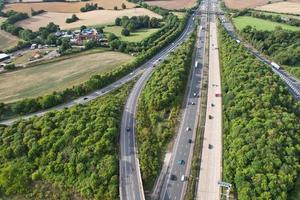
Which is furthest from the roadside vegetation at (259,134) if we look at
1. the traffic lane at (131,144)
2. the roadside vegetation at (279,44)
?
the roadside vegetation at (279,44)

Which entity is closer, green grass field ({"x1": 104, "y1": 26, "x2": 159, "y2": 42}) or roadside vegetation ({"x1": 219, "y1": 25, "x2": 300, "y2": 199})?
roadside vegetation ({"x1": 219, "y1": 25, "x2": 300, "y2": 199})

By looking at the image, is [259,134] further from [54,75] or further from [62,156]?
[54,75]

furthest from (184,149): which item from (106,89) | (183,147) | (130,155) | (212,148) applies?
(106,89)

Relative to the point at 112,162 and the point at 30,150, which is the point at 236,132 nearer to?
the point at 112,162

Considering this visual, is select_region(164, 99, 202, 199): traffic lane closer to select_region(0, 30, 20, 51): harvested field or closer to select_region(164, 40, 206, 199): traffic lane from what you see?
select_region(164, 40, 206, 199): traffic lane

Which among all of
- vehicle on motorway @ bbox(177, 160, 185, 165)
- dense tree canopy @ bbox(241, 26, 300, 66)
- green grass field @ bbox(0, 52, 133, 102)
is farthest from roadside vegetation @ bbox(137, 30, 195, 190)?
dense tree canopy @ bbox(241, 26, 300, 66)

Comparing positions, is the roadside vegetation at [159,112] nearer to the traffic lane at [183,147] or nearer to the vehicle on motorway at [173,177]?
the traffic lane at [183,147]
